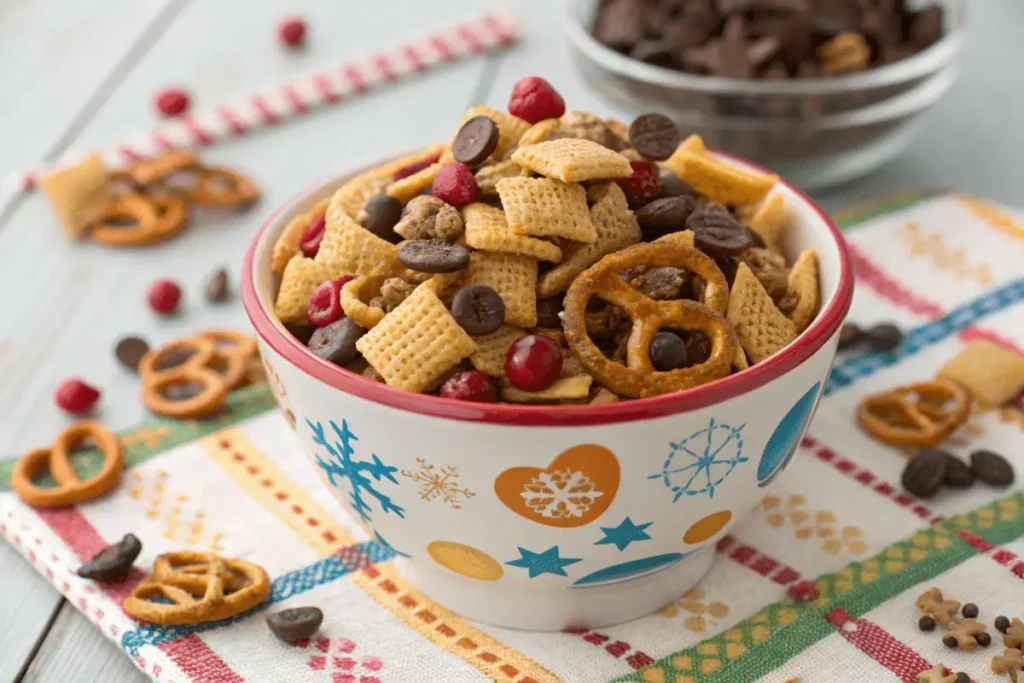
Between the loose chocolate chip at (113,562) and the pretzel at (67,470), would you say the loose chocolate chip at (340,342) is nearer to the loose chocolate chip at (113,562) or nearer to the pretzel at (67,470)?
the loose chocolate chip at (113,562)

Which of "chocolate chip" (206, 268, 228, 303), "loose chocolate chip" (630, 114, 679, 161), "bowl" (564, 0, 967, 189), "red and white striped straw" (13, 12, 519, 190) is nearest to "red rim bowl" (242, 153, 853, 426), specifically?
"loose chocolate chip" (630, 114, 679, 161)

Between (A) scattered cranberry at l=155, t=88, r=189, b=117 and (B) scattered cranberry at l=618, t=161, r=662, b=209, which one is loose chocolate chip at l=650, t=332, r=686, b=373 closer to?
(B) scattered cranberry at l=618, t=161, r=662, b=209

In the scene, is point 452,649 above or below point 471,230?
below

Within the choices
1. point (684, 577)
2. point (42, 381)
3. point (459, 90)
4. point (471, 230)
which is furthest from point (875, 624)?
point (459, 90)

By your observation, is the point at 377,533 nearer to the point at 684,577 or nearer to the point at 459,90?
the point at 684,577

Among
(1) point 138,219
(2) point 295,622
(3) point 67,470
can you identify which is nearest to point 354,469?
(2) point 295,622

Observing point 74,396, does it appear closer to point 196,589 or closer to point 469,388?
point 196,589
